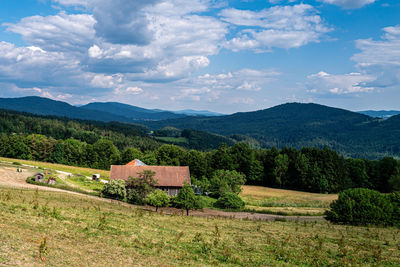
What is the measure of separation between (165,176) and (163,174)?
2.28 feet

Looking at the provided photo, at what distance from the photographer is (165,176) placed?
58.1m

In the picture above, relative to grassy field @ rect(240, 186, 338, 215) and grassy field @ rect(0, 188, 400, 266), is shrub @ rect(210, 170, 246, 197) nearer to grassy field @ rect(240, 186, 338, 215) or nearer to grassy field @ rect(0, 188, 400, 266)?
grassy field @ rect(240, 186, 338, 215)

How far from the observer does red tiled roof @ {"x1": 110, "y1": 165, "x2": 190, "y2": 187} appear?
56312mm

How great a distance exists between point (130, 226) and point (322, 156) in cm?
8116

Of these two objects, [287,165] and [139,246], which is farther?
[287,165]

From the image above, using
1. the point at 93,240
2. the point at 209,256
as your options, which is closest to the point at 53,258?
the point at 93,240

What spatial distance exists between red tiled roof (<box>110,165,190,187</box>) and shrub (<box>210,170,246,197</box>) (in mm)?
9061

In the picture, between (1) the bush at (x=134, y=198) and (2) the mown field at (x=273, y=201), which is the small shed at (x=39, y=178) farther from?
(1) the bush at (x=134, y=198)

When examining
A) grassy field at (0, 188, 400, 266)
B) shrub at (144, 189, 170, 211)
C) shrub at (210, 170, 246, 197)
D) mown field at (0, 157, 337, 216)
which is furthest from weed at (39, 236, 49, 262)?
shrub at (210, 170, 246, 197)

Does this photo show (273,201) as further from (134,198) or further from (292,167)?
(134,198)

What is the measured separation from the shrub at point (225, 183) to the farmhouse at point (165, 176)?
9.18 metres

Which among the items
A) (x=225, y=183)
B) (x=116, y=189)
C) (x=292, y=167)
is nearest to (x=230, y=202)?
(x=225, y=183)

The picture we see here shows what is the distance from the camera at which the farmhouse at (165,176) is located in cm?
5628

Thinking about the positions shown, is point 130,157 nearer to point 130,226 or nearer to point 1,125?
point 130,226
